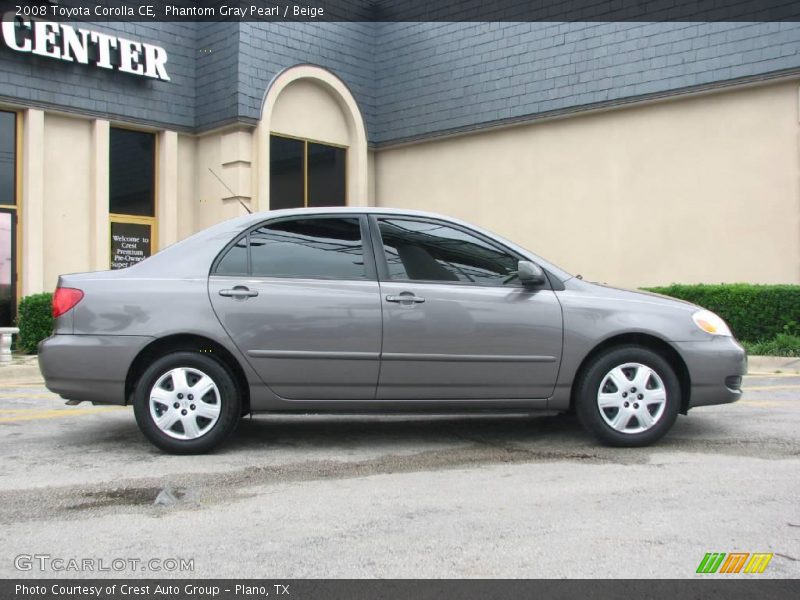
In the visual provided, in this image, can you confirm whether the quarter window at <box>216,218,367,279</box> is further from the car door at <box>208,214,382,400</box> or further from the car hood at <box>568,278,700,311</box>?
the car hood at <box>568,278,700,311</box>

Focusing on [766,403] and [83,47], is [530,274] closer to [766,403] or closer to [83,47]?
[766,403]

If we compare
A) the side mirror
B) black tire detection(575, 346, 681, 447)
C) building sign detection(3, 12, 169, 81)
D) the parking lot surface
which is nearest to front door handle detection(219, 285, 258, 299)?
the parking lot surface

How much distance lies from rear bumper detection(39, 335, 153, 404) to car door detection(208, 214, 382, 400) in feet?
2.05

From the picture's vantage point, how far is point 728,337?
5652 mm

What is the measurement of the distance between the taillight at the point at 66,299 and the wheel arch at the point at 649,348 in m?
3.28

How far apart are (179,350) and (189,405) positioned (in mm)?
365

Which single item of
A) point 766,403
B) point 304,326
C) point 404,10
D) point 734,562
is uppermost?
point 404,10

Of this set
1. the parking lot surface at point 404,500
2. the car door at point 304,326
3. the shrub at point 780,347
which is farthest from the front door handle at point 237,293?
the shrub at point 780,347

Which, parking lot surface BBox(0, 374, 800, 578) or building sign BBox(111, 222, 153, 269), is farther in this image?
building sign BBox(111, 222, 153, 269)

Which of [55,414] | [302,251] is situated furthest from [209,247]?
[55,414]

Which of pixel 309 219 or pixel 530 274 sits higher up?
pixel 309 219

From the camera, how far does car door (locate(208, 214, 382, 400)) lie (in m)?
5.34

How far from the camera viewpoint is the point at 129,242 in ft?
50.2

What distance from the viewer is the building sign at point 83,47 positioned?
13203 mm
